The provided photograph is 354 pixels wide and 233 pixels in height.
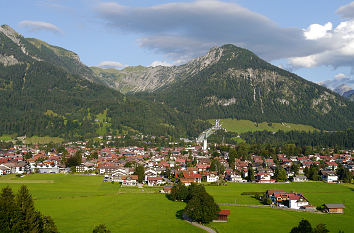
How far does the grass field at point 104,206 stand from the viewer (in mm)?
58969

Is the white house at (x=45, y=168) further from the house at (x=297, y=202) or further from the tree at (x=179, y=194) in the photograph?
the house at (x=297, y=202)

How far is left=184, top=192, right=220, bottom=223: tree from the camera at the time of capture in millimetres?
63219

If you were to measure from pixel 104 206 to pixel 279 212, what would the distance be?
110 ft

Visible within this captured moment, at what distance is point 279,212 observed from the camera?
→ 73875 mm

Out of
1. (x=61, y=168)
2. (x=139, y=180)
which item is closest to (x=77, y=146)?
(x=61, y=168)

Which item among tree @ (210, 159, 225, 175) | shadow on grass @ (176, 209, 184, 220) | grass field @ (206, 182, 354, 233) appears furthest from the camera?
tree @ (210, 159, 225, 175)

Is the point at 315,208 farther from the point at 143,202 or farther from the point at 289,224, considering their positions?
the point at 143,202

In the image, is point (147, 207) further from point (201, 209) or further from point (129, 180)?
point (129, 180)

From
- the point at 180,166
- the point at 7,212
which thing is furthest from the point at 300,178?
the point at 7,212

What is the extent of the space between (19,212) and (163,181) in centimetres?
6474

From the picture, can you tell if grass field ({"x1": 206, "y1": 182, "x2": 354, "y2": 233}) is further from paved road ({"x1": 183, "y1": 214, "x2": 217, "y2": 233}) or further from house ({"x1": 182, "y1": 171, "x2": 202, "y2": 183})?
house ({"x1": 182, "y1": 171, "x2": 202, "y2": 183})

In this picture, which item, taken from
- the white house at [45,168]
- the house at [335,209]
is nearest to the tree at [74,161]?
the white house at [45,168]

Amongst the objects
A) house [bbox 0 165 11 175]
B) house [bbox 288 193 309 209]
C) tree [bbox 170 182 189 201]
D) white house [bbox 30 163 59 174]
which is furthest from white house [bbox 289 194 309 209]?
house [bbox 0 165 11 175]

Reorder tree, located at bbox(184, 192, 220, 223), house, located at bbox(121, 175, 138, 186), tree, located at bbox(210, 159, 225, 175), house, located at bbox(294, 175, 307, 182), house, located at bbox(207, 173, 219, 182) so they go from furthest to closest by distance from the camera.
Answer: tree, located at bbox(210, 159, 225, 175)
house, located at bbox(207, 173, 219, 182)
house, located at bbox(294, 175, 307, 182)
house, located at bbox(121, 175, 138, 186)
tree, located at bbox(184, 192, 220, 223)
